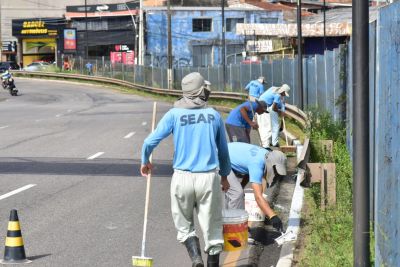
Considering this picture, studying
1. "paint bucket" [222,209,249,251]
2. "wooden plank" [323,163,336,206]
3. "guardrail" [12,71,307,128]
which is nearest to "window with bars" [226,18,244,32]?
"guardrail" [12,71,307,128]

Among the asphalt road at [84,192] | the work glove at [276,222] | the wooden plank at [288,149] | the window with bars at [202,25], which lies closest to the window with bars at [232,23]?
the window with bars at [202,25]

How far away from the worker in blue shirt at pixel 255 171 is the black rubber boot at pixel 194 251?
1.80m

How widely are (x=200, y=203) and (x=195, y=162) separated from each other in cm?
37

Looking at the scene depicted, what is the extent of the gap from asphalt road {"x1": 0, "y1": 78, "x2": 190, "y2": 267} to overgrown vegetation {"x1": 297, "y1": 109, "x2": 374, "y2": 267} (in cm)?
136

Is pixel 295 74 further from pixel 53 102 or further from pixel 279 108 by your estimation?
pixel 53 102

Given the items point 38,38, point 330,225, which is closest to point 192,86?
point 330,225

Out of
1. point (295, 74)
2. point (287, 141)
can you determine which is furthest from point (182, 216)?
point (295, 74)

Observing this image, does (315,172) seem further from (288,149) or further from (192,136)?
(288,149)

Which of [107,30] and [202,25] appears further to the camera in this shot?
[107,30]

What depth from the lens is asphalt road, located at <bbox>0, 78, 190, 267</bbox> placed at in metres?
8.94

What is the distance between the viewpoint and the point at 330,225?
9531 mm

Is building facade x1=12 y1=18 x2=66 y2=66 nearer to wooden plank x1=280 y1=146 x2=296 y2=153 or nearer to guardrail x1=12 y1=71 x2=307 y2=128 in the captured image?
guardrail x1=12 y1=71 x2=307 y2=128

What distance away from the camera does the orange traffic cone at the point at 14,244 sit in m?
8.02

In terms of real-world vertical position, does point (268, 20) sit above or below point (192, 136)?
above
